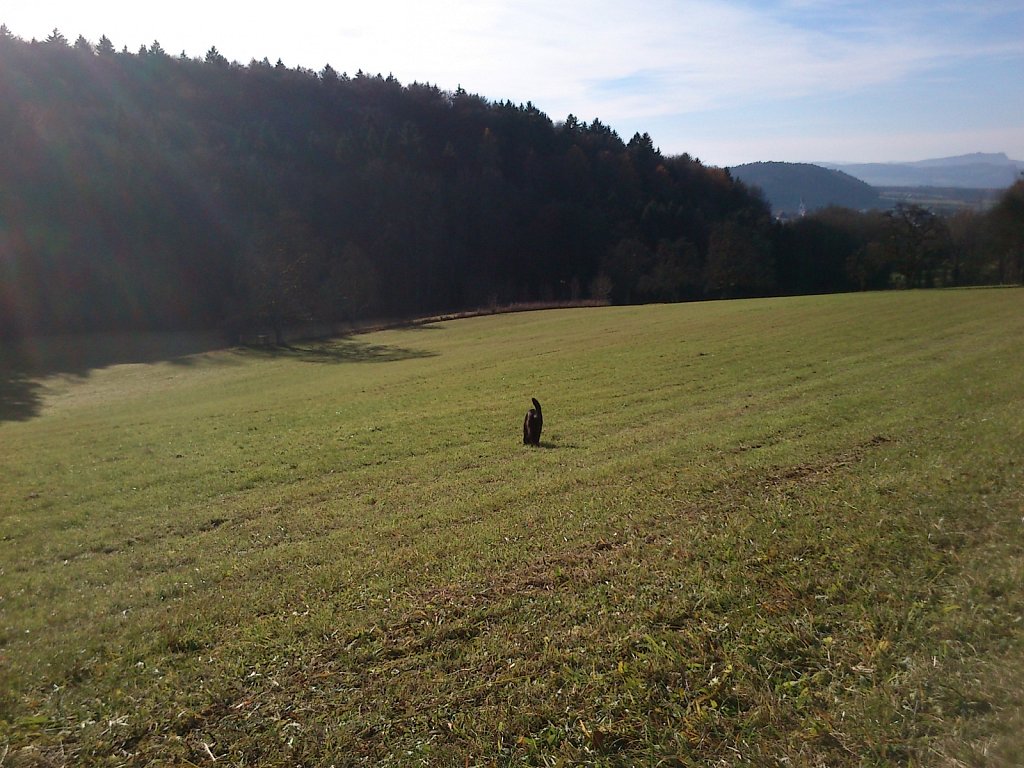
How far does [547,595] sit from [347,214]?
113 meters

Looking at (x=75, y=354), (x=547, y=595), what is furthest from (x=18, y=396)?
(x=547, y=595)

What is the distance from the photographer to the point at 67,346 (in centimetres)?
6378

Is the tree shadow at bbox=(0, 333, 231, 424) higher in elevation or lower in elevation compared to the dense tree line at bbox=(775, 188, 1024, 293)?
lower

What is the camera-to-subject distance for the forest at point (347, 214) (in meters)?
76.2

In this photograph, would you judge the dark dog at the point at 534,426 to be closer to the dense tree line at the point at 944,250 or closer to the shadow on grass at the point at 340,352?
the shadow on grass at the point at 340,352

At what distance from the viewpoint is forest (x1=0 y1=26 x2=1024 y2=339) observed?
76.2m

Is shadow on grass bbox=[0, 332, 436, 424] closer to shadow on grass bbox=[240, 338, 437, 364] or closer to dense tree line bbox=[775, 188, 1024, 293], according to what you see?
shadow on grass bbox=[240, 338, 437, 364]

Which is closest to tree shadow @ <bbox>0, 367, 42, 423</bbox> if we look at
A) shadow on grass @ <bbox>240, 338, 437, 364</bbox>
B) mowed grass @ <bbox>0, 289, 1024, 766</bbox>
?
shadow on grass @ <bbox>240, 338, 437, 364</bbox>

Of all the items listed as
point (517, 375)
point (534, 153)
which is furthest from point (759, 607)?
point (534, 153)

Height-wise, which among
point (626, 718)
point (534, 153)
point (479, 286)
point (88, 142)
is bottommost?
point (626, 718)

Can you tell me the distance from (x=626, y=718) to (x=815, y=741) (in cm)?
119

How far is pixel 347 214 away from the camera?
4419 inches

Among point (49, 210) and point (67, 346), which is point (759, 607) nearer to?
point (67, 346)

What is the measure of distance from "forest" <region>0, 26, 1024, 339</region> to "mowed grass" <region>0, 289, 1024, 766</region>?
187ft
